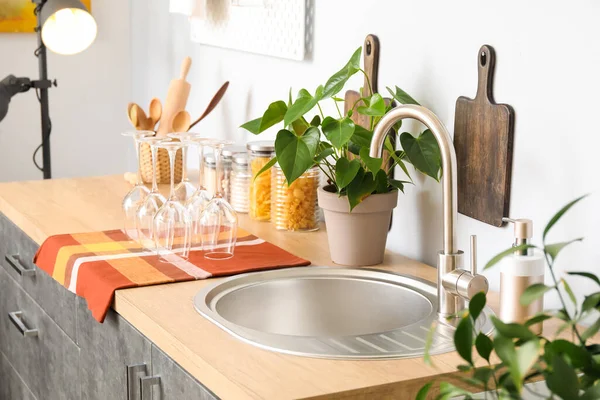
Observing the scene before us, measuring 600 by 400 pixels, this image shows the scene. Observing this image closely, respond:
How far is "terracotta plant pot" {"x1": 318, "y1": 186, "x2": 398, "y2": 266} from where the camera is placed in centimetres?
190

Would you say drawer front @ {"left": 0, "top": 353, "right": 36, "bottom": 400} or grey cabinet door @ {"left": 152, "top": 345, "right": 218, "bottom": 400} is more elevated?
grey cabinet door @ {"left": 152, "top": 345, "right": 218, "bottom": 400}

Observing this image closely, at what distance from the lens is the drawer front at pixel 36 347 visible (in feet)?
7.00

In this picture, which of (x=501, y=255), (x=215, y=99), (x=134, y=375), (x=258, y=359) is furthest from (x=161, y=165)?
(x=501, y=255)

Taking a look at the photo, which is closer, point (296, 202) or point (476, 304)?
point (476, 304)

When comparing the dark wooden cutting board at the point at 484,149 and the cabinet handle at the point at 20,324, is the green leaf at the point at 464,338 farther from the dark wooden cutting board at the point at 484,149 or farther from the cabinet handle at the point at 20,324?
the cabinet handle at the point at 20,324

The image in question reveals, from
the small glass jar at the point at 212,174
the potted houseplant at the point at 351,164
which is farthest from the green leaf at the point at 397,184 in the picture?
the small glass jar at the point at 212,174

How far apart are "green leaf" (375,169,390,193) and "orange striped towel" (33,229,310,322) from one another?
0.73 feet

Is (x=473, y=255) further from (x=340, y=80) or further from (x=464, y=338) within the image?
(x=464, y=338)

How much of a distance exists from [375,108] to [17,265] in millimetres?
1127

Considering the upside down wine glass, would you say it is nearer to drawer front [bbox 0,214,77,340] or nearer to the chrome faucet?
drawer front [bbox 0,214,77,340]

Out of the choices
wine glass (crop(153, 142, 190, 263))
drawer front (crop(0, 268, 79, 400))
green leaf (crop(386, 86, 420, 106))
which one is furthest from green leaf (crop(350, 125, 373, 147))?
drawer front (crop(0, 268, 79, 400))

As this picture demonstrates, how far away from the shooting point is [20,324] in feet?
8.07

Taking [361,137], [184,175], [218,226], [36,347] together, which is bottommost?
[36,347]

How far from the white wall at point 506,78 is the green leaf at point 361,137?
0.17m
